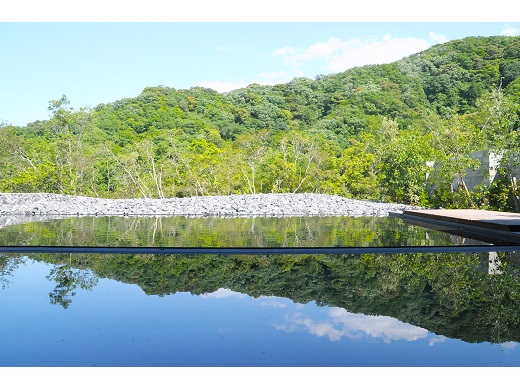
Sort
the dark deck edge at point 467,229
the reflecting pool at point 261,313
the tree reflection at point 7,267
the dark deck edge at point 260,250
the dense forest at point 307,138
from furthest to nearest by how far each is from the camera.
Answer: the dense forest at point 307,138, the dark deck edge at point 467,229, the dark deck edge at point 260,250, the tree reflection at point 7,267, the reflecting pool at point 261,313

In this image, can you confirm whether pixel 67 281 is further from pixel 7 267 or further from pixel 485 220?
pixel 485 220

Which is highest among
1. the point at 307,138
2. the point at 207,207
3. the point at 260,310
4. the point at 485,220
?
the point at 307,138

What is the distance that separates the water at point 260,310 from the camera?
205 centimetres

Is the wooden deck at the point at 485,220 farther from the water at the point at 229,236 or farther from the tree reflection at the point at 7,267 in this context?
the tree reflection at the point at 7,267

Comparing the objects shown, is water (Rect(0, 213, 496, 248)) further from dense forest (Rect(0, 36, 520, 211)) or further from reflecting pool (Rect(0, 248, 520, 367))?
dense forest (Rect(0, 36, 520, 211))

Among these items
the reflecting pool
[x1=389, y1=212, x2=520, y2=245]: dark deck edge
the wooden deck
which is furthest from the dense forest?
the reflecting pool

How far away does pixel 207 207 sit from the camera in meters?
10.8

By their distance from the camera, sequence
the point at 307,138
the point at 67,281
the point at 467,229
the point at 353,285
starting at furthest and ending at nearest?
1. the point at 307,138
2. the point at 467,229
3. the point at 67,281
4. the point at 353,285

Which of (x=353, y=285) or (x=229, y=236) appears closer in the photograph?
(x=353, y=285)

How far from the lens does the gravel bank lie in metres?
10.4

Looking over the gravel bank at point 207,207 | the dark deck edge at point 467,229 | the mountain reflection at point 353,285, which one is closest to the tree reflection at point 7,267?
the mountain reflection at point 353,285

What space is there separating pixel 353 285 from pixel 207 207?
7793mm

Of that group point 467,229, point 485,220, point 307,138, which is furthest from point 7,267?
point 307,138
